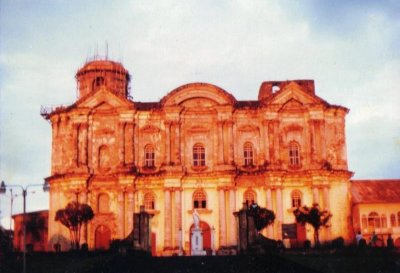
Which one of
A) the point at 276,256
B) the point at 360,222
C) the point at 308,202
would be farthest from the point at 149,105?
the point at 276,256

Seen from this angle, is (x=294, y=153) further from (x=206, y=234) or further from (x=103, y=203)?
(x=103, y=203)

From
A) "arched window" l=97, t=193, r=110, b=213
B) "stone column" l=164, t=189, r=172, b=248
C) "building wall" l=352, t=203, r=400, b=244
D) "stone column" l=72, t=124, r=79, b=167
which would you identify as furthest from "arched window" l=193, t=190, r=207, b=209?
"building wall" l=352, t=203, r=400, b=244

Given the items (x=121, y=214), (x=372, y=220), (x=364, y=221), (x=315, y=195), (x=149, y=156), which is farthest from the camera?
(x=372, y=220)

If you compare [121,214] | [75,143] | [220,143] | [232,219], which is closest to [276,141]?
[220,143]

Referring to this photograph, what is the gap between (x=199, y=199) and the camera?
5266 cm

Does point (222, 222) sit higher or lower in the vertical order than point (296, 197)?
lower

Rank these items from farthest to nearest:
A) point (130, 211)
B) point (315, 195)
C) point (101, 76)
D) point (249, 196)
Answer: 1. point (101, 76)
2. point (249, 196)
3. point (130, 211)
4. point (315, 195)

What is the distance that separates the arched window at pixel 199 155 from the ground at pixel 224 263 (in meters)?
15.5

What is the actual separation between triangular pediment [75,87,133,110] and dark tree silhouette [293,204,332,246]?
54.6ft

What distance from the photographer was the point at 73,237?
170 feet

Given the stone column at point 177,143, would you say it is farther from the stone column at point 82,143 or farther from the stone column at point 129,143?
the stone column at point 82,143

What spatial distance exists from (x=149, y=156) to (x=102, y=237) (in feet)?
24.8

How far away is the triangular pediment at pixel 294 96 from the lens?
54.2 meters

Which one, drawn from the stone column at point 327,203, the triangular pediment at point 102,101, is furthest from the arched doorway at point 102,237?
the stone column at point 327,203
